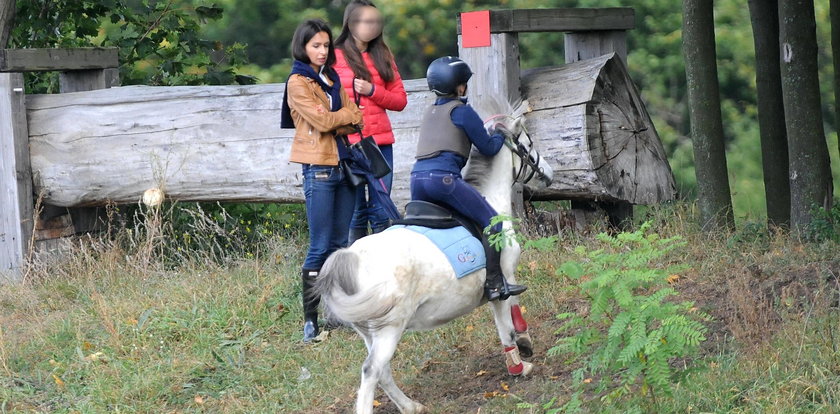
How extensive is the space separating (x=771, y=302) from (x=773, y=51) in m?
3.02

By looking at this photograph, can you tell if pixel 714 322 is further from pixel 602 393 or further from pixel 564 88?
pixel 564 88

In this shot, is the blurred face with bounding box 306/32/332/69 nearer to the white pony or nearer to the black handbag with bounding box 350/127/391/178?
the black handbag with bounding box 350/127/391/178

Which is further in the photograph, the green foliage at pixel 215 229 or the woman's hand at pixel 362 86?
the green foliage at pixel 215 229

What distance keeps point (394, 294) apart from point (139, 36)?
6.61 metres

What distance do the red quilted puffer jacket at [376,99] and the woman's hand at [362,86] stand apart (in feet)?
0.22

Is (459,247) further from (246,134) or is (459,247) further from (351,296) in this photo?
(246,134)

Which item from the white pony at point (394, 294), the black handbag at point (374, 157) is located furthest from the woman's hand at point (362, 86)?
the white pony at point (394, 294)

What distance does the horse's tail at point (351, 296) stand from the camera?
5270 millimetres

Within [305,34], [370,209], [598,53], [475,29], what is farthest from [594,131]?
[305,34]

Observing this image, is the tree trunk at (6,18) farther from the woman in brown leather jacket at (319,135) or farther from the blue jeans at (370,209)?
the blue jeans at (370,209)

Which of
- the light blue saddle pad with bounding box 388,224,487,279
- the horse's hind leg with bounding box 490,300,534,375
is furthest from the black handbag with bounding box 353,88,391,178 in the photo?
the horse's hind leg with bounding box 490,300,534,375

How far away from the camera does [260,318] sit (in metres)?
7.55

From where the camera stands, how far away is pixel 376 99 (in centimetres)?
706

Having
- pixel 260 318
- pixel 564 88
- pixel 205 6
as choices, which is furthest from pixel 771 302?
pixel 205 6
